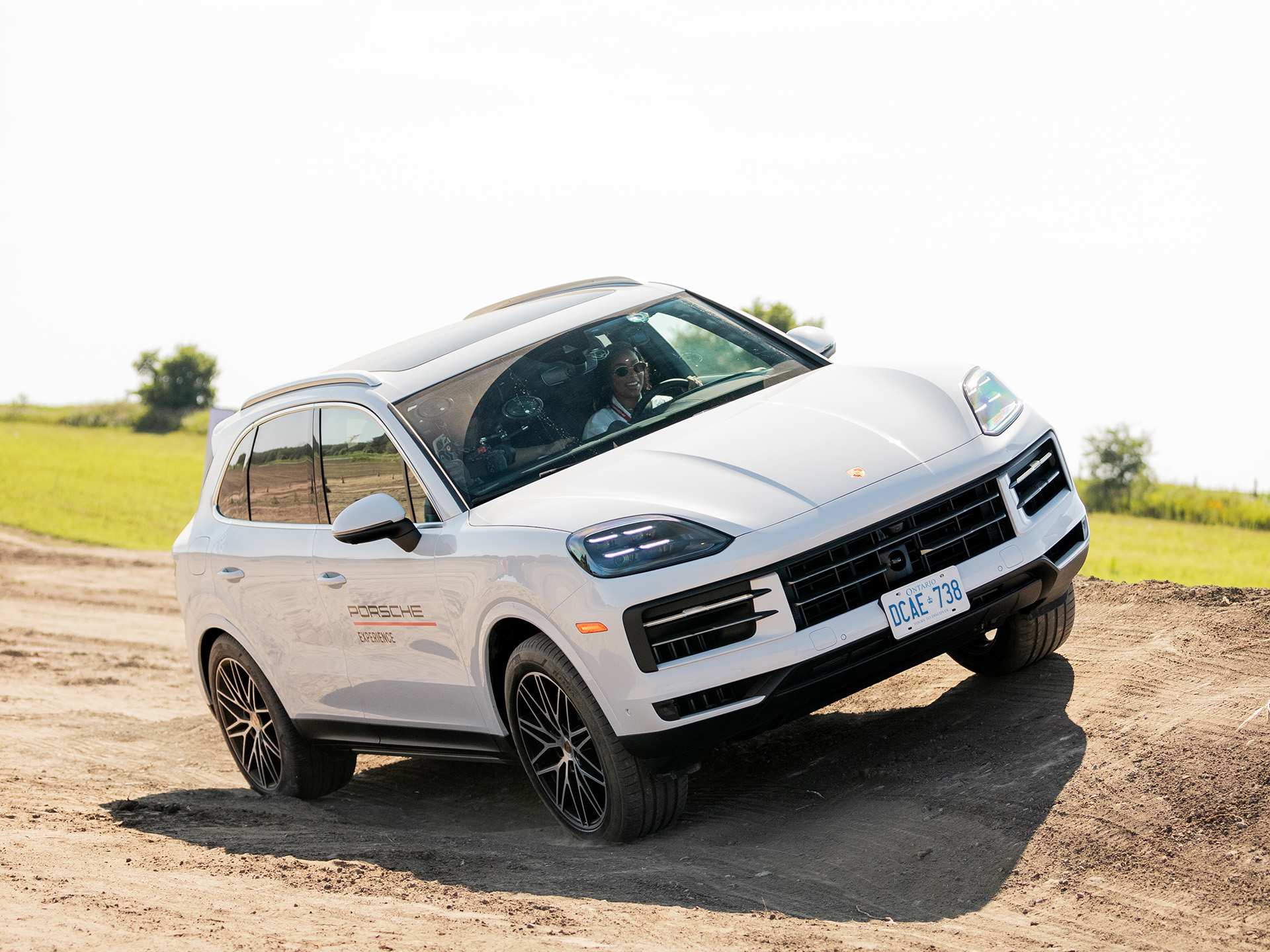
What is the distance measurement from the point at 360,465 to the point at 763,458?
1.95m

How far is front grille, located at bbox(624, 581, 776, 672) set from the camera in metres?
5.08

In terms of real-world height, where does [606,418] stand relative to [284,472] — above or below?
above

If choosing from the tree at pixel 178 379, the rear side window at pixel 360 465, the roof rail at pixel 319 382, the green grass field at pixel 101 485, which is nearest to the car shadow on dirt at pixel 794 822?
the rear side window at pixel 360 465

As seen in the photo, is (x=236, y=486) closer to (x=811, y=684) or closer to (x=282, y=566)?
(x=282, y=566)

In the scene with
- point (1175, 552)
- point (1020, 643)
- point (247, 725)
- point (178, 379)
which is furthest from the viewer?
point (178, 379)

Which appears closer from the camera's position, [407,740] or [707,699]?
[707,699]

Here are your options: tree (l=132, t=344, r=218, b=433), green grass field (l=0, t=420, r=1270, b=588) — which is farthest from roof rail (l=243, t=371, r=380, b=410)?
tree (l=132, t=344, r=218, b=433)

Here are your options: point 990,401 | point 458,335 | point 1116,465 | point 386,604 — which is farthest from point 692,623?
point 1116,465

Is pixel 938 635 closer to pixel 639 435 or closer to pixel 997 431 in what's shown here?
pixel 997 431

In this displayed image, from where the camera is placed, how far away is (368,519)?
5.67m

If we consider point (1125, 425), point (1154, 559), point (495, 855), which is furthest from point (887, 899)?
point (1125, 425)

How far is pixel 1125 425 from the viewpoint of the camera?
28.9 metres

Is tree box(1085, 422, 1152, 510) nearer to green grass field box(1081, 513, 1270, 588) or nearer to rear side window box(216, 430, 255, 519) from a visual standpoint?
green grass field box(1081, 513, 1270, 588)

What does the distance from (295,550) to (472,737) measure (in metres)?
1.38
